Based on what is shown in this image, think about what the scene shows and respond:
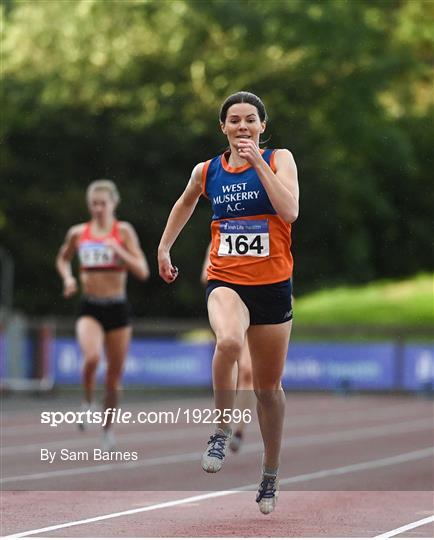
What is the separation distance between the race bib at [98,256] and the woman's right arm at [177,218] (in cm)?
558

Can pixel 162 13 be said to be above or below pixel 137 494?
above

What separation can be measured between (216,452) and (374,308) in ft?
88.1

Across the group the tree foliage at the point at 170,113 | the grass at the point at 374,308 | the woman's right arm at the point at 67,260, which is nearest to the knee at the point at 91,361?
the woman's right arm at the point at 67,260

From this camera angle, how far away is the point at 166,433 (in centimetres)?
1802

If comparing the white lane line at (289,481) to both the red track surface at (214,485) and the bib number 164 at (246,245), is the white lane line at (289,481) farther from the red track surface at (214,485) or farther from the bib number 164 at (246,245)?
the bib number 164 at (246,245)

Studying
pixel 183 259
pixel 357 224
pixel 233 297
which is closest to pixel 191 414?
pixel 233 297

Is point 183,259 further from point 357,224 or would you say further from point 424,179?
point 424,179

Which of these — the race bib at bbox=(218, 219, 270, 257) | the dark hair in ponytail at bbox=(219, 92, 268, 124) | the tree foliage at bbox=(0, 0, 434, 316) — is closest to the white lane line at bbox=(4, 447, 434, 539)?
the race bib at bbox=(218, 219, 270, 257)

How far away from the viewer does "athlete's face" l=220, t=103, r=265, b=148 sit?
8.30 meters

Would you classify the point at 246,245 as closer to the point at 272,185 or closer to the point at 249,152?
the point at 272,185

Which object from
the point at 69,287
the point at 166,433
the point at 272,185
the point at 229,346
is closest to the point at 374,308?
the point at 166,433

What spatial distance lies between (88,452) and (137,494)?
3902mm

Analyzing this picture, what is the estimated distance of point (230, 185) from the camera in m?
8.34

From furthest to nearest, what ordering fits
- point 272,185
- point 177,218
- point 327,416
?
point 327,416
point 177,218
point 272,185
